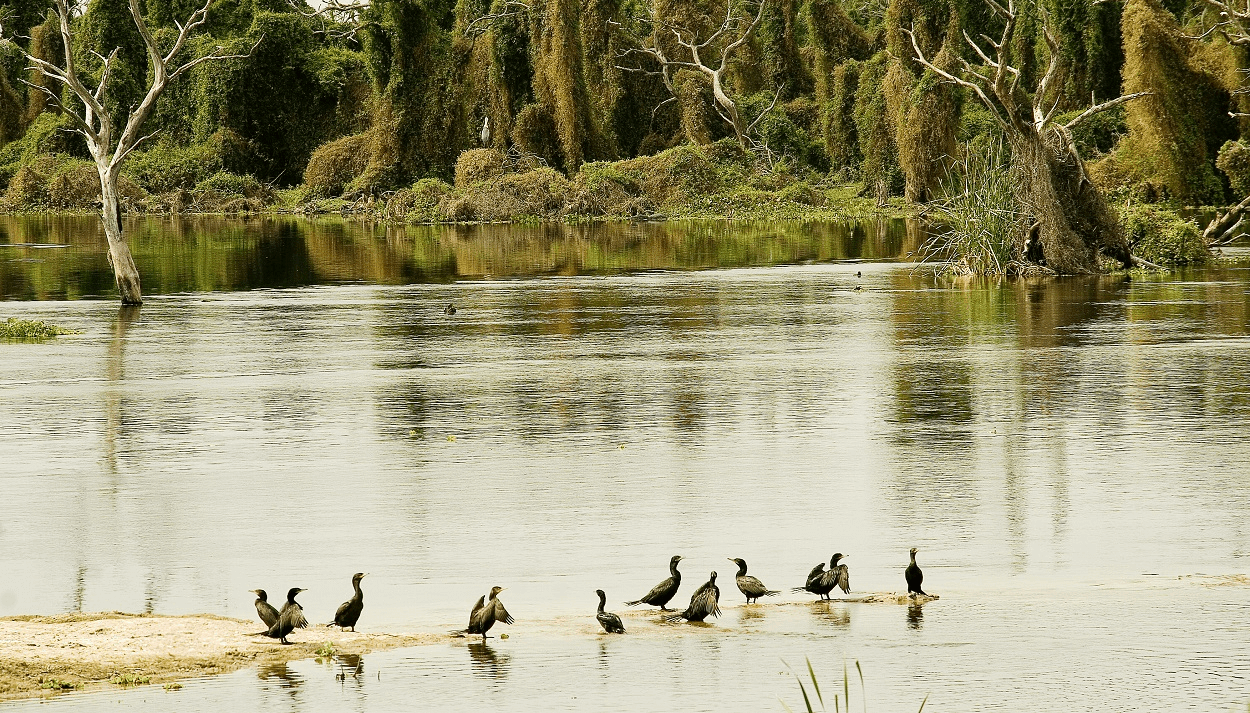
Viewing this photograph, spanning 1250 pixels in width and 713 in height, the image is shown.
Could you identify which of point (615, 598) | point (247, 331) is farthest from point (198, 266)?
point (615, 598)

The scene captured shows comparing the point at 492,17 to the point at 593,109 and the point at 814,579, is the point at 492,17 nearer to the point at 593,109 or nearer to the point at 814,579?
the point at 593,109

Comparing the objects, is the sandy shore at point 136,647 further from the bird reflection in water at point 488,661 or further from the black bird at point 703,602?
the black bird at point 703,602

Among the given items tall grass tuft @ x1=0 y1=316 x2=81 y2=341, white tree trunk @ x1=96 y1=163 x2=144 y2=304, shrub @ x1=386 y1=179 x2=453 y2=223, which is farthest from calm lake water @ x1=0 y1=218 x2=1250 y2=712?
shrub @ x1=386 y1=179 x2=453 y2=223

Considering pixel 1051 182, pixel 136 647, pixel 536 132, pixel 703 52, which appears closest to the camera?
pixel 136 647

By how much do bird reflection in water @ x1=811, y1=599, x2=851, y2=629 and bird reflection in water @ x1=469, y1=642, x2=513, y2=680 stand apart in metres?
1.84

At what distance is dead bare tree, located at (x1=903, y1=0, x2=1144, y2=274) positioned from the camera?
32.8 metres

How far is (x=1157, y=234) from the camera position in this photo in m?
36.9

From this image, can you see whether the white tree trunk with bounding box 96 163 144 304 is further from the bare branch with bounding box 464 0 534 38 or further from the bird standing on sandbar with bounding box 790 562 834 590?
the bare branch with bounding box 464 0 534 38

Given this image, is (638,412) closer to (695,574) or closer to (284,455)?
(284,455)

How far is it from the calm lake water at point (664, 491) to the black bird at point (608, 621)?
76 mm

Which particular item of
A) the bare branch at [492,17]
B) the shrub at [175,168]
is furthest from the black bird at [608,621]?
the shrub at [175,168]

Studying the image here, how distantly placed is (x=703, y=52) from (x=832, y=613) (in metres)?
69.0

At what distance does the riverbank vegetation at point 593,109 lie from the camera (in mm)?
61312

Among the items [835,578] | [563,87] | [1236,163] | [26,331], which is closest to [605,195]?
[563,87]
